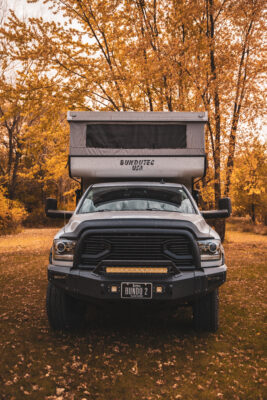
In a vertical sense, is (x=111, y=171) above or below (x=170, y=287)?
above

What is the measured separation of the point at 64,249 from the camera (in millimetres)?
4453

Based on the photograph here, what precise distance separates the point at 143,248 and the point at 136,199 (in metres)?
1.42

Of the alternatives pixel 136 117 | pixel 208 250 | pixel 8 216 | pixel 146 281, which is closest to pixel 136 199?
pixel 208 250

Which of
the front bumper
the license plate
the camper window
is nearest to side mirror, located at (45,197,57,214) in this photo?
the camper window

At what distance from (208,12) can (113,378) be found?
44.3ft

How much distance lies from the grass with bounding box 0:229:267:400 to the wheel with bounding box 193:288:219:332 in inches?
5.9

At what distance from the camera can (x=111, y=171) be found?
6.68 metres

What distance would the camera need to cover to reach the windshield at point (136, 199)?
537 centimetres

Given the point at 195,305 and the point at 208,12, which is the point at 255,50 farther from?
the point at 195,305

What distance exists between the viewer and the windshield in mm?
5367

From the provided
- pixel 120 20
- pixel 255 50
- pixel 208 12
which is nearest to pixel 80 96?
pixel 120 20

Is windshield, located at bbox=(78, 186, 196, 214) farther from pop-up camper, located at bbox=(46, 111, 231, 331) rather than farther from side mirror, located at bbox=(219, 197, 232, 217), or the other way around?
side mirror, located at bbox=(219, 197, 232, 217)

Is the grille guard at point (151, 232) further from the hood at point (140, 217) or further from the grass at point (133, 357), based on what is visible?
the grass at point (133, 357)

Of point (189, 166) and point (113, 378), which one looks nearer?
point (113, 378)
